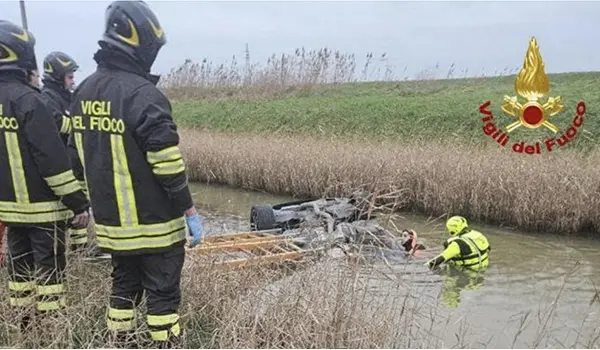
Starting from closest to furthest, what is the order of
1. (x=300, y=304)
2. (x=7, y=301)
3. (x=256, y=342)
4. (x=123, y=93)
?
(x=123, y=93) → (x=256, y=342) → (x=300, y=304) → (x=7, y=301)

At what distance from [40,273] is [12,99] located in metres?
1.03

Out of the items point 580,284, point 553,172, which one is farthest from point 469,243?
point 553,172

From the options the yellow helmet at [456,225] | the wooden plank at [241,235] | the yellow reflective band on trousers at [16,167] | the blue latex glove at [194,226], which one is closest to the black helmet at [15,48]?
the yellow reflective band on trousers at [16,167]

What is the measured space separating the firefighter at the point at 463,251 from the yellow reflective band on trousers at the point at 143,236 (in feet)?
12.1

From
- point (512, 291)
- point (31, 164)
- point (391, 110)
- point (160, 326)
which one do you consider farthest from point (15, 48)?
point (391, 110)

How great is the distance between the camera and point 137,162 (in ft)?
10.1

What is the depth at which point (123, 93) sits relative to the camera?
3066mm

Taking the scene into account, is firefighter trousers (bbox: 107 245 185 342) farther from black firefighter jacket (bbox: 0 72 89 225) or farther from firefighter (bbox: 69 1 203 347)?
black firefighter jacket (bbox: 0 72 89 225)

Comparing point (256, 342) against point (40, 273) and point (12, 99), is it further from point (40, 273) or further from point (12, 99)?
point (12, 99)

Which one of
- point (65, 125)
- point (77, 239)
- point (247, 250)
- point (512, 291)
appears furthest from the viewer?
point (247, 250)

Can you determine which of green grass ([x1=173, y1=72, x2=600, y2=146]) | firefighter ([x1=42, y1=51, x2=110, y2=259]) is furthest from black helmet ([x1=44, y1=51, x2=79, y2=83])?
green grass ([x1=173, y1=72, x2=600, y2=146])

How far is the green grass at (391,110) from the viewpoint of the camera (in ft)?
50.2

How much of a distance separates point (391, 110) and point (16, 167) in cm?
1460

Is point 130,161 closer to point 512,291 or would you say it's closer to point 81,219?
point 81,219
